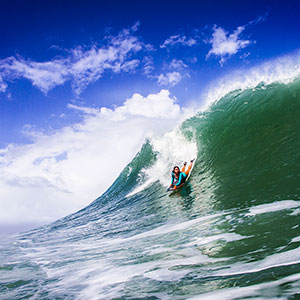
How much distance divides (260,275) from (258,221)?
6.31 feet

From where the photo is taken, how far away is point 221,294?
2.48 metres

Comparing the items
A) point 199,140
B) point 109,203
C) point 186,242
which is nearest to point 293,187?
point 186,242

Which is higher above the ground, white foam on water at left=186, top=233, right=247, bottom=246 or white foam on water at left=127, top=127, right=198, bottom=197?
white foam on water at left=127, top=127, right=198, bottom=197

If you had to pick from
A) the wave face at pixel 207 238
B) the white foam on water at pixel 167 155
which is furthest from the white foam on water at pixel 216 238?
the white foam on water at pixel 167 155

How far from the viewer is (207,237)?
445 centimetres

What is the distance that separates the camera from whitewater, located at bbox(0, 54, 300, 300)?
9.47 ft

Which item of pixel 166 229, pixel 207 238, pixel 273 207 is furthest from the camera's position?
pixel 166 229

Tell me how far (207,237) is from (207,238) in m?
0.05

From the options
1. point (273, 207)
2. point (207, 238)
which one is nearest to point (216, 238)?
point (207, 238)

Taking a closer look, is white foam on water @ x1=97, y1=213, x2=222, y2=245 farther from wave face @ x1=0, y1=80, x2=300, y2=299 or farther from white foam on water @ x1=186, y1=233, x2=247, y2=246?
white foam on water @ x1=186, y1=233, x2=247, y2=246

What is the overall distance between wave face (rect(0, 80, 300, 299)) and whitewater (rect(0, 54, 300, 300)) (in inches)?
0.7

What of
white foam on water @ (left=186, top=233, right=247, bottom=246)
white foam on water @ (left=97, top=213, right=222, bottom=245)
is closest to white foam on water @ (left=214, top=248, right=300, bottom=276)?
white foam on water @ (left=186, top=233, right=247, bottom=246)

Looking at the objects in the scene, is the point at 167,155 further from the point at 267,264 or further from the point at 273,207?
the point at 267,264

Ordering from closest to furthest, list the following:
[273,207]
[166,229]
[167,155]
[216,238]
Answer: [216,238] → [273,207] → [166,229] → [167,155]
